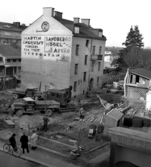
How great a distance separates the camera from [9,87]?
1692 inches

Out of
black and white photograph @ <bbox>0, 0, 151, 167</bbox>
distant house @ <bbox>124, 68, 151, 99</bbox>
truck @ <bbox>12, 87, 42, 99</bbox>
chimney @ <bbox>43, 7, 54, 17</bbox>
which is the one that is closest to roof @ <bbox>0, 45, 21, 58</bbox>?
black and white photograph @ <bbox>0, 0, 151, 167</bbox>

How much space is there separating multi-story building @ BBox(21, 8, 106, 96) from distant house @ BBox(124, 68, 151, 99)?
9212 millimetres

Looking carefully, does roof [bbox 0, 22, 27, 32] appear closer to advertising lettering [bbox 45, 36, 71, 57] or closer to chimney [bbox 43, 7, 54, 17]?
chimney [bbox 43, 7, 54, 17]

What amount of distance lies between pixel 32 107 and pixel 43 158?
1154 cm

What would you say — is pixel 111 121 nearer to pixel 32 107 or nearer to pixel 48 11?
pixel 32 107

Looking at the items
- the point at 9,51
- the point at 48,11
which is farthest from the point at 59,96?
the point at 9,51

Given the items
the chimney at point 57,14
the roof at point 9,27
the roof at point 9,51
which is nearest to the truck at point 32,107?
the chimney at point 57,14

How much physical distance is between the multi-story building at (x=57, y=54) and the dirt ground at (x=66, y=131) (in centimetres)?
999

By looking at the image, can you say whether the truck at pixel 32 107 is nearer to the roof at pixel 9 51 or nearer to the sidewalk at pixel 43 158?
the sidewalk at pixel 43 158

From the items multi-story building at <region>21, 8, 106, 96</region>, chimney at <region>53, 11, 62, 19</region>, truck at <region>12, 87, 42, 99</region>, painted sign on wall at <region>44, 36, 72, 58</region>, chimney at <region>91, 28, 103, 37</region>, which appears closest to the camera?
truck at <region>12, 87, 42, 99</region>

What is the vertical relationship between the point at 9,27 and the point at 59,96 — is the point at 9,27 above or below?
above

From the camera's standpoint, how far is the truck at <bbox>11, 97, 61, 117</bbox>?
25.8 metres

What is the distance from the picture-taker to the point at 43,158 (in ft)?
51.5

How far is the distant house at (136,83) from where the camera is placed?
3400 cm
